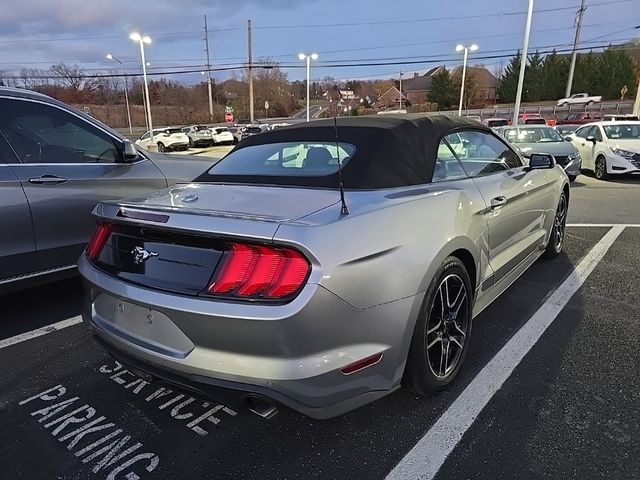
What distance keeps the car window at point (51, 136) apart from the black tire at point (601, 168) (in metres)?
11.9

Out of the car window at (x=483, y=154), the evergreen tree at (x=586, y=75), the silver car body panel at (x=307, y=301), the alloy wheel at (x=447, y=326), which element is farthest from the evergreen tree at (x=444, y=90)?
the silver car body panel at (x=307, y=301)

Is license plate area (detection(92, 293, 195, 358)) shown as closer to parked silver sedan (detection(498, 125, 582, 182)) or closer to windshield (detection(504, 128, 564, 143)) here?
parked silver sedan (detection(498, 125, 582, 182))

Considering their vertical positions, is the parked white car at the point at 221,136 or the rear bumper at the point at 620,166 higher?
the rear bumper at the point at 620,166

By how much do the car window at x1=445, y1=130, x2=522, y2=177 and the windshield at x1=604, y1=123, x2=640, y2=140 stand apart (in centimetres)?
1056

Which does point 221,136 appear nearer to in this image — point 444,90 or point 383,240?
point 383,240

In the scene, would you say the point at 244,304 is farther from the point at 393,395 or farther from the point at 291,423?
the point at 393,395

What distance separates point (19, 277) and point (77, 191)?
2.57ft

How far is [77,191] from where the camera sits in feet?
12.9

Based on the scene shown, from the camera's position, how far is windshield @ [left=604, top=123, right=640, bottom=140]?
12.4 m

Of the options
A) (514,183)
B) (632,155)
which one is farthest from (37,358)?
(632,155)

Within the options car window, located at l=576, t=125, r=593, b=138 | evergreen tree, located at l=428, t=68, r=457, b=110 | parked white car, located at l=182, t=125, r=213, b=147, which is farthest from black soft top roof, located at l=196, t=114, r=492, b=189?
evergreen tree, located at l=428, t=68, r=457, b=110

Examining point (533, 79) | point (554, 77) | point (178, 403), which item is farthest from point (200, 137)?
point (554, 77)

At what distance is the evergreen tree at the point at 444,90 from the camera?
232 ft

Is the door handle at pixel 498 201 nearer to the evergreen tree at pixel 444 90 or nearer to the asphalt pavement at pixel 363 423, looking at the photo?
the asphalt pavement at pixel 363 423
